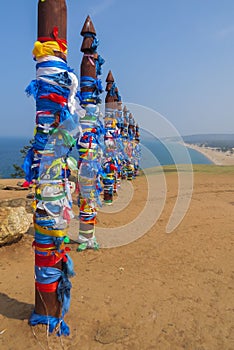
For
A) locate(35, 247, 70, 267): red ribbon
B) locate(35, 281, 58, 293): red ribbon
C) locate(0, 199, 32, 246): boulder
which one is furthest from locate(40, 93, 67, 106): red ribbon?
locate(0, 199, 32, 246): boulder

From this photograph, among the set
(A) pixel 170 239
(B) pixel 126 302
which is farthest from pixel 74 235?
(B) pixel 126 302

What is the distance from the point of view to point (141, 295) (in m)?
4.67

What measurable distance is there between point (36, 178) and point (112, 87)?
8.56 metres

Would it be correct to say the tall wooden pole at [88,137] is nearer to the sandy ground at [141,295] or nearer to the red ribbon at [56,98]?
the sandy ground at [141,295]

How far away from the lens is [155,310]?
426 centimetres

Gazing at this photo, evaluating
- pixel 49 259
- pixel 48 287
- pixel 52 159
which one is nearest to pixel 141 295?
pixel 48 287

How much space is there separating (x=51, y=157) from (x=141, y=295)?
102 inches

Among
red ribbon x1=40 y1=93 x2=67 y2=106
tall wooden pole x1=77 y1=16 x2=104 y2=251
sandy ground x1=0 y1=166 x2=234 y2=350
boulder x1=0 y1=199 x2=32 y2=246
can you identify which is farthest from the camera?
tall wooden pole x1=77 y1=16 x2=104 y2=251

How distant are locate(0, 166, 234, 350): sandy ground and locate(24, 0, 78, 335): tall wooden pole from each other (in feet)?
1.19

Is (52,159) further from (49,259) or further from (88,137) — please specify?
(88,137)

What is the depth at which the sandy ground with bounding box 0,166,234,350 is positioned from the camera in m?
3.58

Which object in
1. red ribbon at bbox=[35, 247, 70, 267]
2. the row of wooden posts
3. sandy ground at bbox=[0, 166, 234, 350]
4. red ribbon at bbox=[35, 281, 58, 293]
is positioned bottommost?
sandy ground at bbox=[0, 166, 234, 350]

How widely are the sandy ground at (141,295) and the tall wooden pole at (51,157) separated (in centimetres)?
36

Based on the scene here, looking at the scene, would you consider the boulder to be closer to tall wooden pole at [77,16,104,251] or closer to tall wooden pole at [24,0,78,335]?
tall wooden pole at [77,16,104,251]
